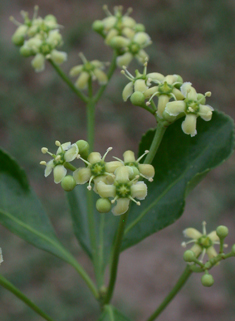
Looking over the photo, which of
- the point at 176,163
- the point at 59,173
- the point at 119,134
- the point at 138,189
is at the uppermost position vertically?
the point at 59,173

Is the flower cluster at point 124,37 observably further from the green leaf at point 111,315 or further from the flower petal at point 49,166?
the green leaf at point 111,315

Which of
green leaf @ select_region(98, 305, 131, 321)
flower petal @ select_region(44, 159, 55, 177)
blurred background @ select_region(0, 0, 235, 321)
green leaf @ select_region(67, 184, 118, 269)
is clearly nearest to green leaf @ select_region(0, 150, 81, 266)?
green leaf @ select_region(67, 184, 118, 269)

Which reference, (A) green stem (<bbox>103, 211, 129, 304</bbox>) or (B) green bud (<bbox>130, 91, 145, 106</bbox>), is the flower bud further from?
(A) green stem (<bbox>103, 211, 129, 304</bbox>)

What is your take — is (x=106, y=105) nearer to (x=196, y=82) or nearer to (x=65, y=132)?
(x=65, y=132)

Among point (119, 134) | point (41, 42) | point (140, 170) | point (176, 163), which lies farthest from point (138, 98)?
point (119, 134)

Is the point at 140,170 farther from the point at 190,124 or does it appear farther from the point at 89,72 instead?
the point at 89,72

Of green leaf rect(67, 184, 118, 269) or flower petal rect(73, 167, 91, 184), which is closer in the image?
flower petal rect(73, 167, 91, 184)
